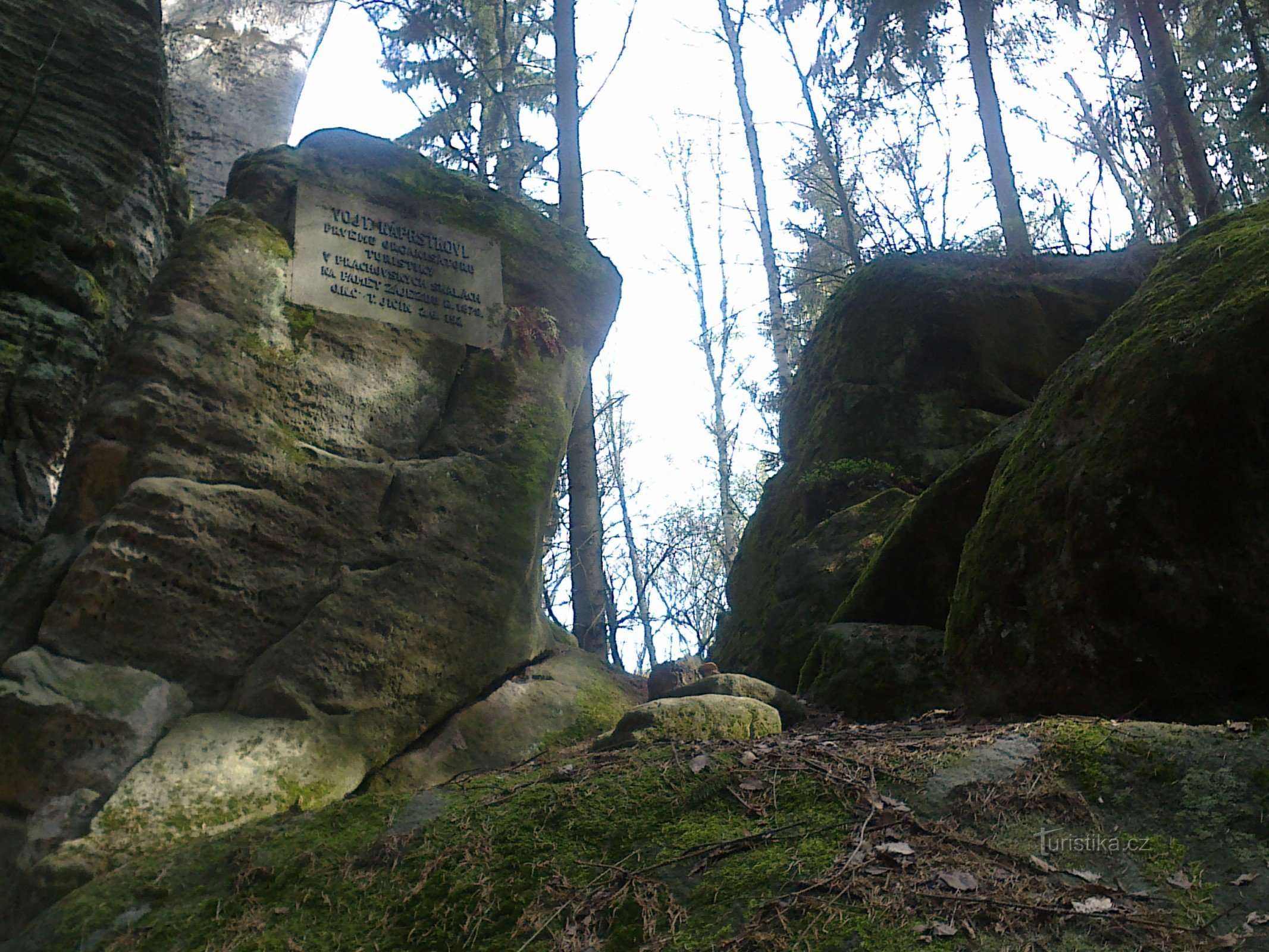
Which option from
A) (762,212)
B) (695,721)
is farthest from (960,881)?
(762,212)

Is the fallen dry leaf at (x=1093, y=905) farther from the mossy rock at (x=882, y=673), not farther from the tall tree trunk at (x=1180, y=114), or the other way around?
the tall tree trunk at (x=1180, y=114)

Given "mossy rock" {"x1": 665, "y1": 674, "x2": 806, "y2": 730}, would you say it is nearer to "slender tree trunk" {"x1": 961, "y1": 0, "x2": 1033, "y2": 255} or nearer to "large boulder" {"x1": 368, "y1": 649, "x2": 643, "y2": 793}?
"large boulder" {"x1": 368, "y1": 649, "x2": 643, "y2": 793}

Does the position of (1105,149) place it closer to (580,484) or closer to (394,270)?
(580,484)

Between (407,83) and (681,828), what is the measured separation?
1816 centimetres

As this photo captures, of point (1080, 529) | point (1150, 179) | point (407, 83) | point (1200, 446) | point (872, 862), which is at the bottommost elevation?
point (872, 862)

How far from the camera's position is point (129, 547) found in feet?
15.0

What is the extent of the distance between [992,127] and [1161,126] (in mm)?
2045

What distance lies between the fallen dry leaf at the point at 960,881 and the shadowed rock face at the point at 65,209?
6371mm

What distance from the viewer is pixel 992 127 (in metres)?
12.0

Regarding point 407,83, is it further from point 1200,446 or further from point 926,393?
point 1200,446

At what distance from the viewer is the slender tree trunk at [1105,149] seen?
64.4ft

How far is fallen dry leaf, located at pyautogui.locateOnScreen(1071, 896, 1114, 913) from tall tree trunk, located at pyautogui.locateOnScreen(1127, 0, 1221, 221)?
983 cm

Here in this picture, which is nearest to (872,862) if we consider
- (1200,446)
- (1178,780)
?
(1178,780)

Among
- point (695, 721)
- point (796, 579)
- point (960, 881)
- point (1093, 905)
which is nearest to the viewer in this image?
point (1093, 905)
